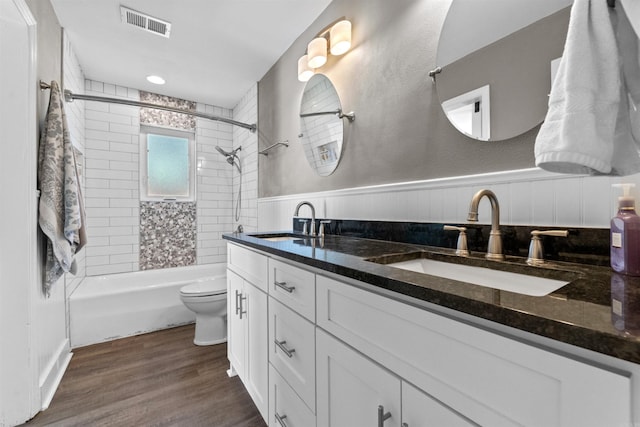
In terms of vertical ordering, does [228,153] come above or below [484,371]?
above

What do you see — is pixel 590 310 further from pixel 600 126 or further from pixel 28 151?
pixel 28 151

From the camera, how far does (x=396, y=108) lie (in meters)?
1.37

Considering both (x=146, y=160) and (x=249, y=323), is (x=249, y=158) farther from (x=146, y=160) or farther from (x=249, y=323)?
(x=249, y=323)

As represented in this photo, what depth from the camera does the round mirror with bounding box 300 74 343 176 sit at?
1.78m

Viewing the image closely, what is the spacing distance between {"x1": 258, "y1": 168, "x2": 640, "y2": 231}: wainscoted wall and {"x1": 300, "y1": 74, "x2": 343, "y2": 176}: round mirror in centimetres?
28

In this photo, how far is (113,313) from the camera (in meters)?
2.36

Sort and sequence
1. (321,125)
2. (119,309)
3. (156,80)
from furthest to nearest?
(156,80)
(119,309)
(321,125)

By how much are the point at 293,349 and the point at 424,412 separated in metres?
0.57

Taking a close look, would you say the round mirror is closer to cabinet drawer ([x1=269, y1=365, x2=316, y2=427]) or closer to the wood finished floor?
cabinet drawer ([x1=269, y1=365, x2=316, y2=427])

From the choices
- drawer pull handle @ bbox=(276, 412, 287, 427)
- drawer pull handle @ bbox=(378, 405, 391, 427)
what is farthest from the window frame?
drawer pull handle @ bbox=(378, 405, 391, 427)

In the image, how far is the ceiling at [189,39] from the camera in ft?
6.11

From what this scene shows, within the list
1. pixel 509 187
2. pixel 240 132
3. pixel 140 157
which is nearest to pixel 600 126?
pixel 509 187

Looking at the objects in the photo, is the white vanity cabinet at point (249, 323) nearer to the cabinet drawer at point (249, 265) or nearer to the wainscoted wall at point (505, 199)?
the cabinet drawer at point (249, 265)

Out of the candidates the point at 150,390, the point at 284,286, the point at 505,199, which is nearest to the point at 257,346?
the point at 284,286
